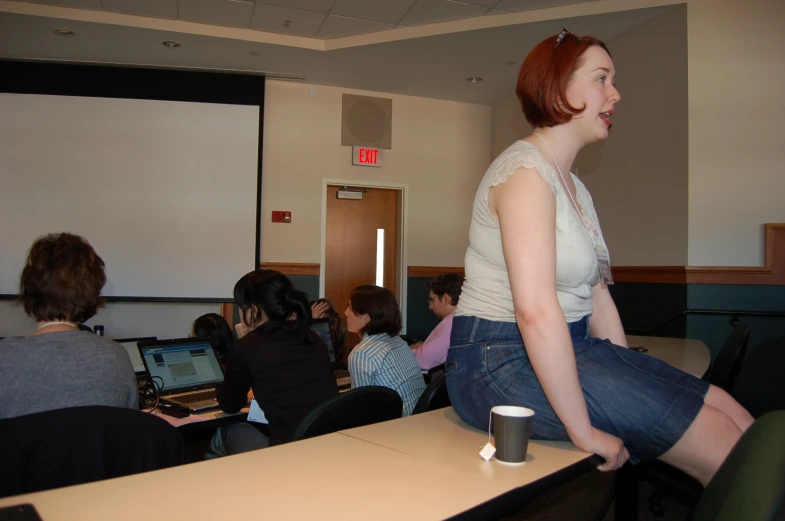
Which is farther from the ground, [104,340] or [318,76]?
[318,76]

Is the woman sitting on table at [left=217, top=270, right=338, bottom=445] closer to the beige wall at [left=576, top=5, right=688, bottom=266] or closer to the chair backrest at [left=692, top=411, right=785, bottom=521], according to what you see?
the chair backrest at [left=692, top=411, right=785, bottom=521]

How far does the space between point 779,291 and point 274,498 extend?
207 inches

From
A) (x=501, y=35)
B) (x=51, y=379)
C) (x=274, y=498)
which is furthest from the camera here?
(x=501, y=35)

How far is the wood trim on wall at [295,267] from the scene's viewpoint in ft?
23.1

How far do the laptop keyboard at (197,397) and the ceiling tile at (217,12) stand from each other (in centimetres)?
384

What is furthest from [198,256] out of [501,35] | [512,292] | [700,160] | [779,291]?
[512,292]

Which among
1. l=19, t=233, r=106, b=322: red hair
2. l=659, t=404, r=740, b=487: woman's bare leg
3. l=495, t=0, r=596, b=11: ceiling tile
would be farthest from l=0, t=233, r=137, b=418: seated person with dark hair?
l=495, t=0, r=596, b=11: ceiling tile

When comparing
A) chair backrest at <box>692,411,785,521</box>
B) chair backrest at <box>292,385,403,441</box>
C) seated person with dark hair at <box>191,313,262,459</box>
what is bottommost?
seated person with dark hair at <box>191,313,262,459</box>

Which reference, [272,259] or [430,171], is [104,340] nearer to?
[272,259]

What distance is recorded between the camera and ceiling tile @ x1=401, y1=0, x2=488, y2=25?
17.9 feet

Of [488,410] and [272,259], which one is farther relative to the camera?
[272,259]

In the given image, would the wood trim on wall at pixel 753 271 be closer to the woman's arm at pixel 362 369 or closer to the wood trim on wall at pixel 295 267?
the woman's arm at pixel 362 369

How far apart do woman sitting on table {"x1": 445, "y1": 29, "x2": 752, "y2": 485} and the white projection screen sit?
5.65 m

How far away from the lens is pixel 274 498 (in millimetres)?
896
